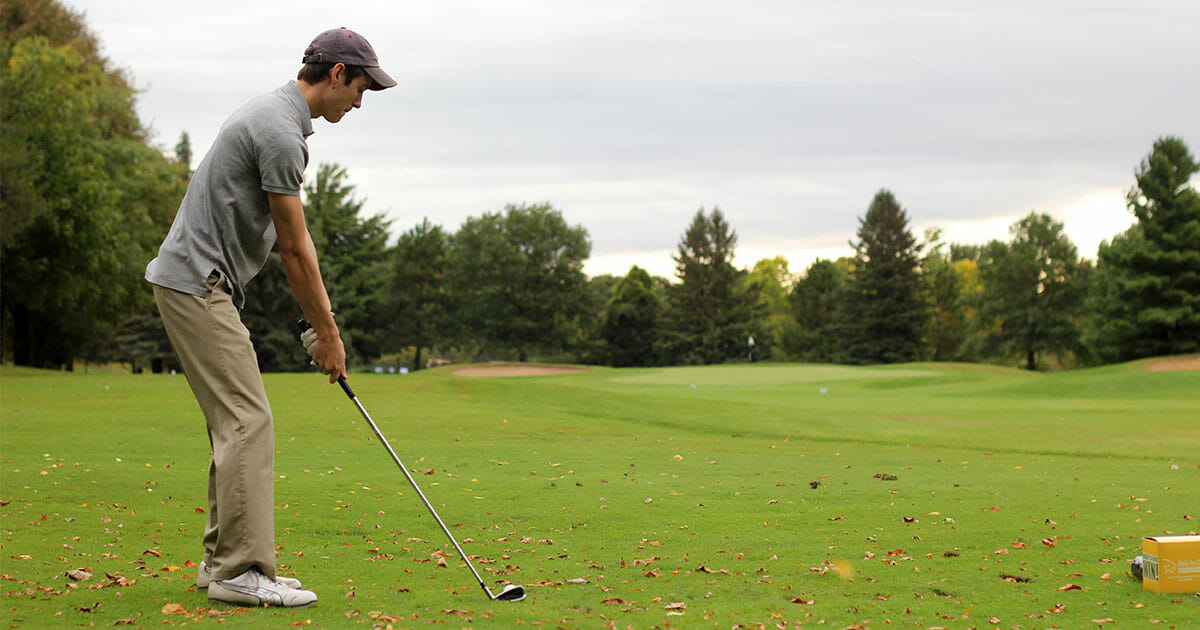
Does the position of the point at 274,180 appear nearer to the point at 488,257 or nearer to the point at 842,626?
the point at 842,626

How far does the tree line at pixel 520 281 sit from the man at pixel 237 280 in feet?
90.5

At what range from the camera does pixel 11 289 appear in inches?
1287

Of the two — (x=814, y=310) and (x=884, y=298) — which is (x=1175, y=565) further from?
(x=814, y=310)

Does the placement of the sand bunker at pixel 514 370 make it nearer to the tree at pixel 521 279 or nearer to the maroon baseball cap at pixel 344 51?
the tree at pixel 521 279

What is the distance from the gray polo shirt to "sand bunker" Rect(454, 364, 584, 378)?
161 feet

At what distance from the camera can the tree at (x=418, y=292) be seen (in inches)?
2906

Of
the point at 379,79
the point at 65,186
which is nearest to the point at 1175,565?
the point at 379,79

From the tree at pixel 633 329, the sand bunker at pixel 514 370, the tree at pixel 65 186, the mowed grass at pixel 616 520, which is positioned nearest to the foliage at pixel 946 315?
the tree at pixel 633 329

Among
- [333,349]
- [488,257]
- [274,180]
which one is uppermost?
[488,257]

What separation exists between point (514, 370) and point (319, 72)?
176ft

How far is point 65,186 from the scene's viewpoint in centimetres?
3073

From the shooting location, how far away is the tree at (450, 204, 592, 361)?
74.9 meters

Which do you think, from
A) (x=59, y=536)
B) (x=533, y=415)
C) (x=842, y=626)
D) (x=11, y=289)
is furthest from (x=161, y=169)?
(x=842, y=626)

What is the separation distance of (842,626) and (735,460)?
7.57 m
